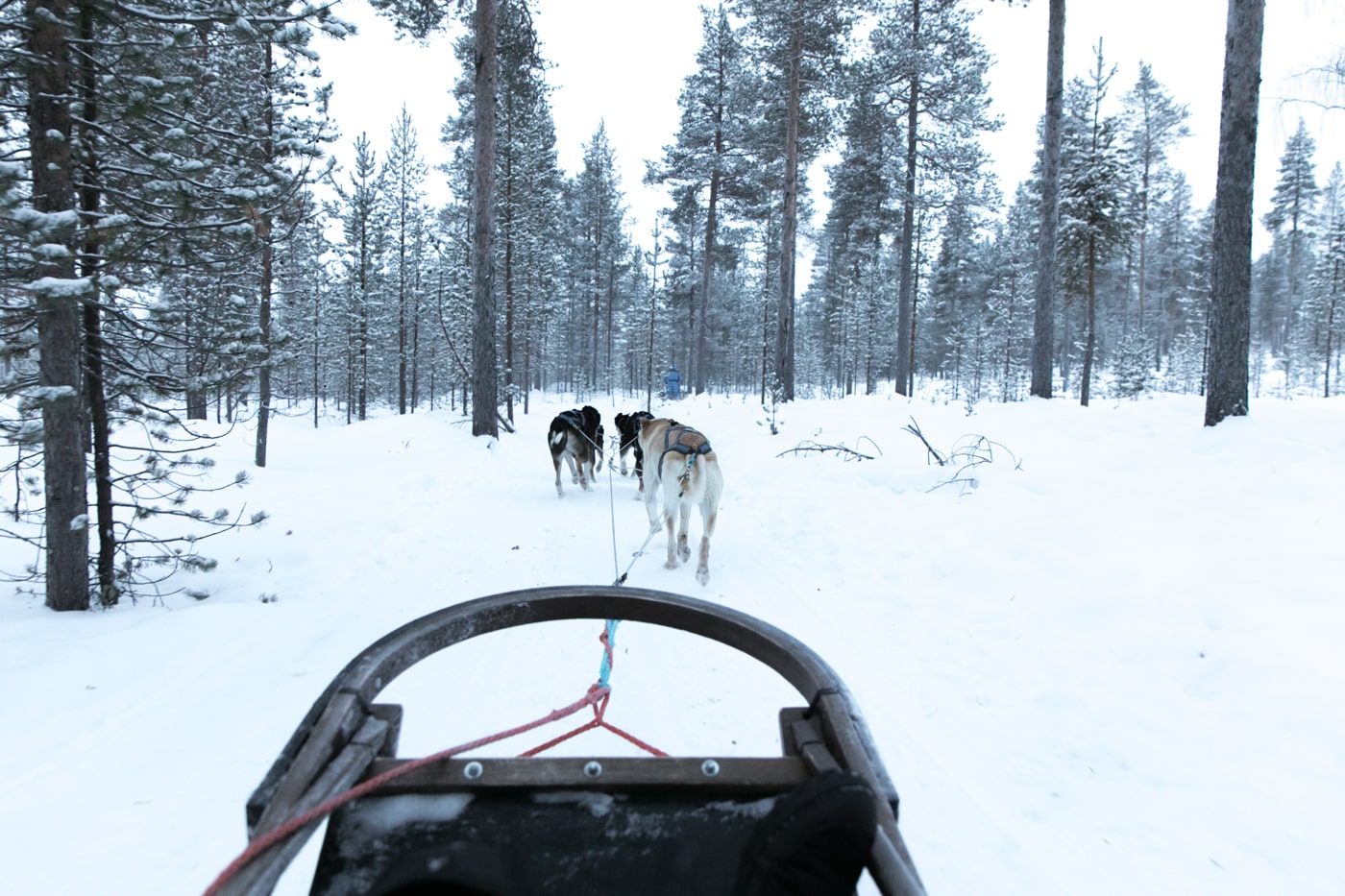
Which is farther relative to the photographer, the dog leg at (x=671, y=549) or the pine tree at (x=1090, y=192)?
the pine tree at (x=1090, y=192)

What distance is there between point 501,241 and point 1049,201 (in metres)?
17.4

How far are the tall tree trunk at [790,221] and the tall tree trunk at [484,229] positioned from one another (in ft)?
24.9

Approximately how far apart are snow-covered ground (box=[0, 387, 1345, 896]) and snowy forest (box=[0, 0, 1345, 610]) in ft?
4.58

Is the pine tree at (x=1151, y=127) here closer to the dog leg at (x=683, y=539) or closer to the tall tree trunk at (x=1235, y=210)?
the tall tree trunk at (x=1235, y=210)

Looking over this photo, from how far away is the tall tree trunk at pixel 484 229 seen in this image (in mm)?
12047

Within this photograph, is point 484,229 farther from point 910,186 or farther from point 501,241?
point 910,186

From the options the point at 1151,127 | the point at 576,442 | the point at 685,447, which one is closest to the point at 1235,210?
the point at 685,447

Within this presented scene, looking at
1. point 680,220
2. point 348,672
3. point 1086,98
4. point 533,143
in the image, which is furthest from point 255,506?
point 1086,98

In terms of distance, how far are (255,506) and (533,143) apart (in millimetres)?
20374

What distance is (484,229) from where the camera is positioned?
42.2ft

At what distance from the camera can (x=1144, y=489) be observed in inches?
232

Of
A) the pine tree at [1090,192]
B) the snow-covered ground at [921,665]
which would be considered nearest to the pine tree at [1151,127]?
the pine tree at [1090,192]

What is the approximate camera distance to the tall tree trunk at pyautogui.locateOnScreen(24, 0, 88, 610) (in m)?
3.75

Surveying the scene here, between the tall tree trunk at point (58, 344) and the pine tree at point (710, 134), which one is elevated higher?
the pine tree at point (710, 134)
